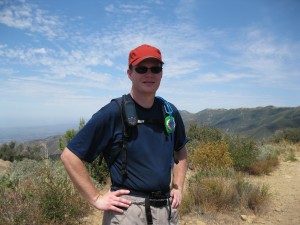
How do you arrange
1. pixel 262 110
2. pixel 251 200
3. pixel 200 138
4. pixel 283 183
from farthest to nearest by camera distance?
pixel 262 110 < pixel 200 138 < pixel 283 183 < pixel 251 200

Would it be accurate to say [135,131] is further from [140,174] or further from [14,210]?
[14,210]

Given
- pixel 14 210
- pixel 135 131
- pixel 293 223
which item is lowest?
pixel 293 223

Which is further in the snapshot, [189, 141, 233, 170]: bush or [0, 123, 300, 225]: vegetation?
[189, 141, 233, 170]: bush

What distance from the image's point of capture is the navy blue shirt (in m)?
2.08

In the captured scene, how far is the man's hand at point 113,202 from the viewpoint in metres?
2.08

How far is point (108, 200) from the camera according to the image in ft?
6.88

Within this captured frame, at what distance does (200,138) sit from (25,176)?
7.56m

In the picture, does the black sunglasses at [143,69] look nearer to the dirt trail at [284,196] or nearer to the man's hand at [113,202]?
the man's hand at [113,202]

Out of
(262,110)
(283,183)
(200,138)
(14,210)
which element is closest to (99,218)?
(14,210)

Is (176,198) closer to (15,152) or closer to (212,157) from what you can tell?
(212,157)

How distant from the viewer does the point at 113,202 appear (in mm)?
2084

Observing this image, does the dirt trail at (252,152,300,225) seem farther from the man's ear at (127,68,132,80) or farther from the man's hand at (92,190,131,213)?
the man's ear at (127,68,132,80)

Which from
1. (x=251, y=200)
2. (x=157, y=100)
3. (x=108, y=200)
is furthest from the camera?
(x=251, y=200)

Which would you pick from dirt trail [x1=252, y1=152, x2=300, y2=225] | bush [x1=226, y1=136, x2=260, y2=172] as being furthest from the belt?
bush [x1=226, y1=136, x2=260, y2=172]
